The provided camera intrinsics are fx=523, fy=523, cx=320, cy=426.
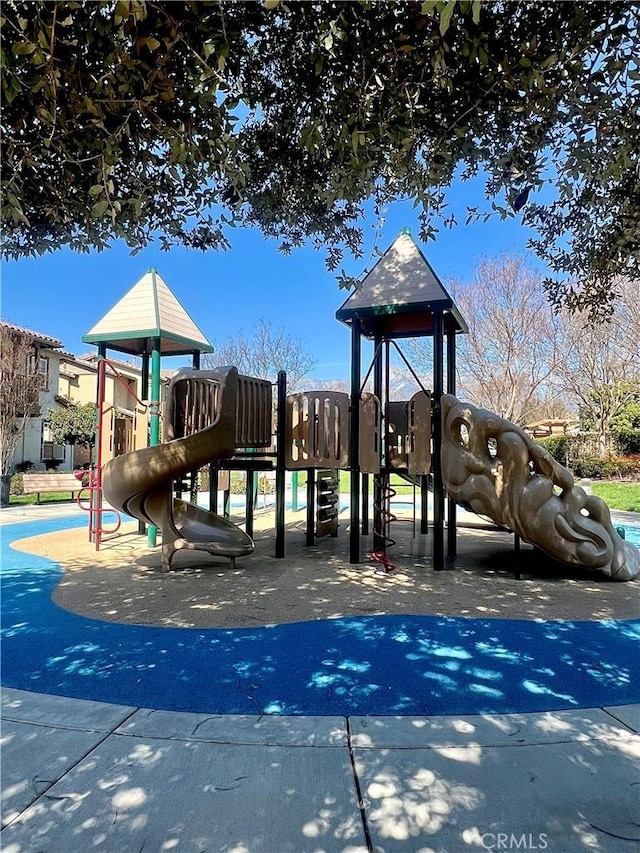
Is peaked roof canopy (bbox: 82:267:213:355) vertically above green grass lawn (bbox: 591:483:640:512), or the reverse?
peaked roof canopy (bbox: 82:267:213:355)

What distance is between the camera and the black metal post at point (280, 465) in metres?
8.99

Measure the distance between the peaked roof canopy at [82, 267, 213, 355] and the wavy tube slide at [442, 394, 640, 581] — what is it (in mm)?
6562

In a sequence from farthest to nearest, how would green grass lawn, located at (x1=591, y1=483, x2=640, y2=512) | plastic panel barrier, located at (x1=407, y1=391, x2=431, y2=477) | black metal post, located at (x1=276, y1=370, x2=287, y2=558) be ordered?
green grass lawn, located at (x1=591, y1=483, x2=640, y2=512)
black metal post, located at (x1=276, y1=370, x2=287, y2=558)
plastic panel barrier, located at (x1=407, y1=391, x2=431, y2=477)

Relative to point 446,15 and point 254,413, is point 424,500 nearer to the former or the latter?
point 254,413

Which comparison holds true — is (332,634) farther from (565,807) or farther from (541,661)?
(565,807)

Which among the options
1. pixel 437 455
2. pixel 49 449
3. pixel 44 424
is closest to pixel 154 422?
pixel 437 455

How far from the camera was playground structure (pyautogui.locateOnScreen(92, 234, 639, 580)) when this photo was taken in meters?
7.28

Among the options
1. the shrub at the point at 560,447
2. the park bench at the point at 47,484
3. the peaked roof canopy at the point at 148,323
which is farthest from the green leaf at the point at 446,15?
the shrub at the point at 560,447

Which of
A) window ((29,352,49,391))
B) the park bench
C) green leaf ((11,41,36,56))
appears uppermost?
window ((29,352,49,391))

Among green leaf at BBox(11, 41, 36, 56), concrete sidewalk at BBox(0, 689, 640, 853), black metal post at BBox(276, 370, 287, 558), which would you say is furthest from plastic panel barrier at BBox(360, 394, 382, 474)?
green leaf at BBox(11, 41, 36, 56)

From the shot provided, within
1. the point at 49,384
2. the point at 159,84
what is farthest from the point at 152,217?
the point at 49,384

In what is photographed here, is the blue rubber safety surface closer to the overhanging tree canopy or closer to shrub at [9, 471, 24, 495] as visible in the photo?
the overhanging tree canopy

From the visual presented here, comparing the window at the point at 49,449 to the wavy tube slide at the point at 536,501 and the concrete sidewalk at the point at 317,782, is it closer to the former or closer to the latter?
the wavy tube slide at the point at 536,501

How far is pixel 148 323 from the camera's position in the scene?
1079 centimetres
